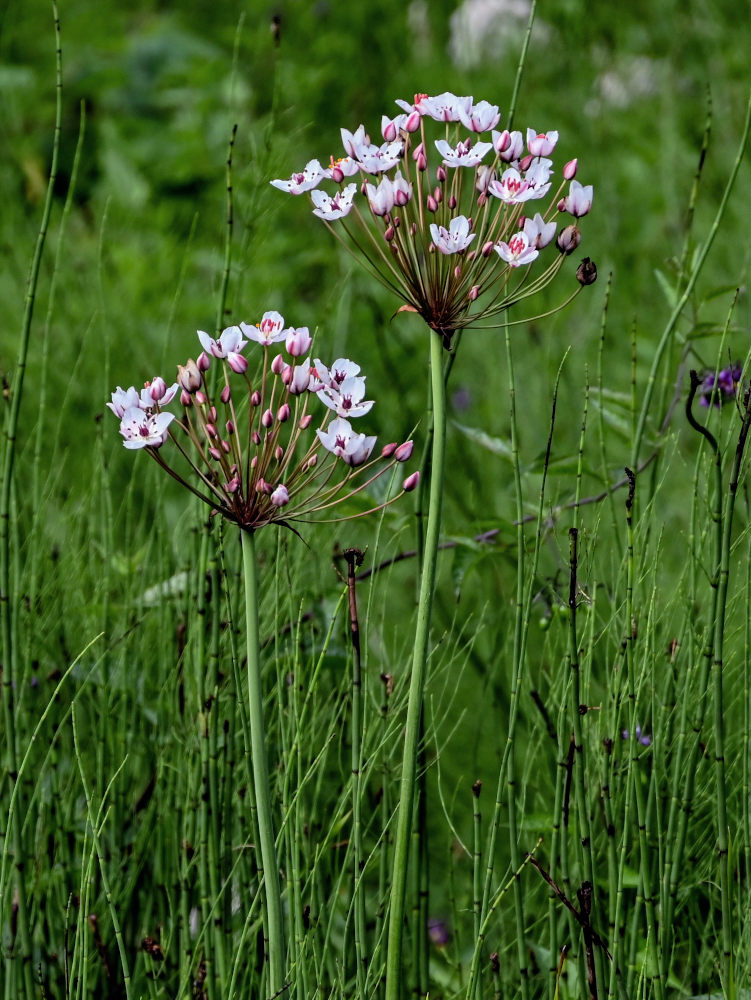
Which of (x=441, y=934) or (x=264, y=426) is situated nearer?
(x=264, y=426)

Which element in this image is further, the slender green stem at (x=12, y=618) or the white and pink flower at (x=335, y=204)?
the slender green stem at (x=12, y=618)

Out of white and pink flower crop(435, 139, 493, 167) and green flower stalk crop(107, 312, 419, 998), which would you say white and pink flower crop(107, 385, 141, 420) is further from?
white and pink flower crop(435, 139, 493, 167)

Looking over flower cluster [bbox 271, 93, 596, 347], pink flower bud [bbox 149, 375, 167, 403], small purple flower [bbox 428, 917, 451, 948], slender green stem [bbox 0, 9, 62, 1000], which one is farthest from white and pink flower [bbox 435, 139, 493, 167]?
small purple flower [bbox 428, 917, 451, 948]

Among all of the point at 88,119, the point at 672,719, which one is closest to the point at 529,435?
the point at 672,719

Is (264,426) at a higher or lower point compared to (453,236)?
lower

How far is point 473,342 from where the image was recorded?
2566 mm

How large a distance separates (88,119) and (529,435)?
233 centimetres

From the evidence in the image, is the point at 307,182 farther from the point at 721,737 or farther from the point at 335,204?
the point at 721,737

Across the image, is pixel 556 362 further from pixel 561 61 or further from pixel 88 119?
pixel 88 119

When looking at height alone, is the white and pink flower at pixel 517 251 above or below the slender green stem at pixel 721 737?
above

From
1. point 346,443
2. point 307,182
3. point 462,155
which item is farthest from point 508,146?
point 346,443

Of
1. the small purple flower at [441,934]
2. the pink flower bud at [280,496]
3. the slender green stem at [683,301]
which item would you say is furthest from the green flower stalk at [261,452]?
the small purple flower at [441,934]

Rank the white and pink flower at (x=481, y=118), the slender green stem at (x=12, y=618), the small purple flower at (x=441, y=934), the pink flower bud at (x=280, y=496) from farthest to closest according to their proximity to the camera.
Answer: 1. the small purple flower at (x=441, y=934)
2. the slender green stem at (x=12, y=618)
3. the white and pink flower at (x=481, y=118)
4. the pink flower bud at (x=280, y=496)

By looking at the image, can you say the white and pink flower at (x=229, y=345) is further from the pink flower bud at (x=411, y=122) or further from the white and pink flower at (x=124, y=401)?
the pink flower bud at (x=411, y=122)
